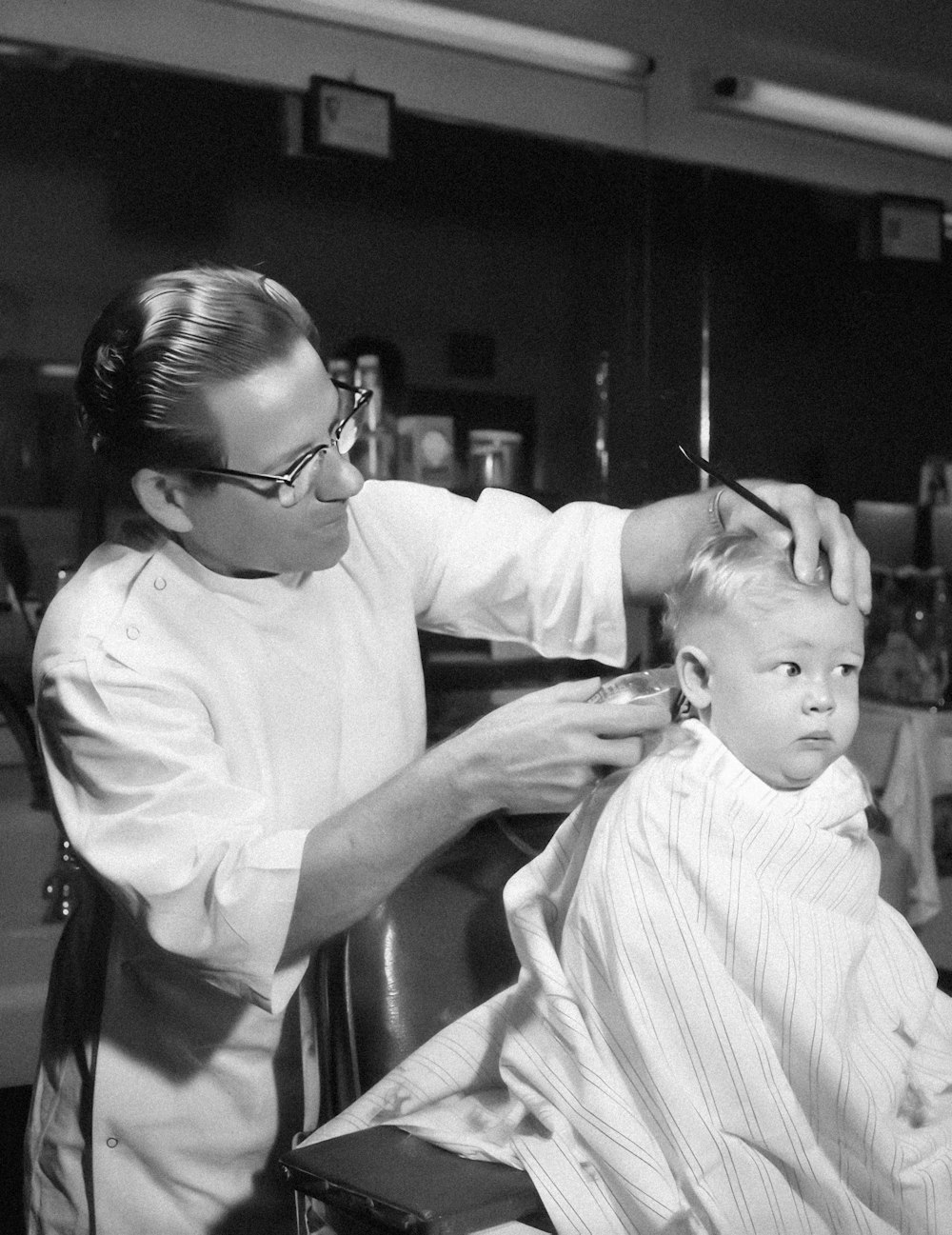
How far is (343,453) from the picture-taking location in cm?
135

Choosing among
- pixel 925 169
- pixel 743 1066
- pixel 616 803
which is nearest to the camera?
pixel 743 1066

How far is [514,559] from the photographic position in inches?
60.6

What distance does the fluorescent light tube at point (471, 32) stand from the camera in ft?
12.1

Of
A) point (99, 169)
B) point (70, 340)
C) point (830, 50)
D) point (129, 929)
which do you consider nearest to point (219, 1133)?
point (129, 929)

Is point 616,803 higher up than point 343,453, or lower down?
lower down

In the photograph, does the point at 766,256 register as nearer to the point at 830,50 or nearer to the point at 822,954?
the point at 830,50

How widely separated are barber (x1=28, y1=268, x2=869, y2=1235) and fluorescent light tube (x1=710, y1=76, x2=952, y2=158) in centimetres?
339

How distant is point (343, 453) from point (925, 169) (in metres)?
4.48

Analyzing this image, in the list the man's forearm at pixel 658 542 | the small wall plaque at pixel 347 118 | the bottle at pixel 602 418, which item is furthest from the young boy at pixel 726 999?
the bottle at pixel 602 418

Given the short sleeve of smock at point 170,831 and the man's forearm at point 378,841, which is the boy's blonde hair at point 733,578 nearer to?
the man's forearm at point 378,841

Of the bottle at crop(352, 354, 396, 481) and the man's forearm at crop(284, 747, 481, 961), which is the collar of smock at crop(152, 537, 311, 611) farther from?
the bottle at crop(352, 354, 396, 481)

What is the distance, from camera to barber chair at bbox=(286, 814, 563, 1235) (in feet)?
4.26

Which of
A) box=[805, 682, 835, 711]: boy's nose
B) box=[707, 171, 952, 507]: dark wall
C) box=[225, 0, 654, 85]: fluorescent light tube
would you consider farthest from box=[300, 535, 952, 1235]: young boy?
box=[707, 171, 952, 507]: dark wall

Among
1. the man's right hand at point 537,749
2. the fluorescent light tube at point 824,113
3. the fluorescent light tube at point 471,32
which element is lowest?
the man's right hand at point 537,749
